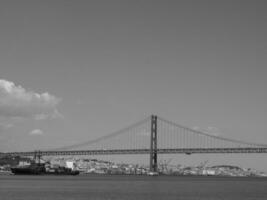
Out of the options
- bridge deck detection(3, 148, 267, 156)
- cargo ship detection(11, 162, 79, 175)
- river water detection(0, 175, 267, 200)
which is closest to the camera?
river water detection(0, 175, 267, 200)

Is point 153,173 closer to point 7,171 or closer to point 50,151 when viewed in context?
point 50,151

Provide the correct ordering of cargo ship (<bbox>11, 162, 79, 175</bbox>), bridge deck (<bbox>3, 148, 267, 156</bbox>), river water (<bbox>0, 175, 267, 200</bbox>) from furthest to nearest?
1. cargo ship (<bbox>11, 162, 79, 175</bbox>)
2. bridge deck (<bbox>3, 148, 267, 156</bbox>)
3. river water (<bbox>0, 175, 267, 200</bbox>)

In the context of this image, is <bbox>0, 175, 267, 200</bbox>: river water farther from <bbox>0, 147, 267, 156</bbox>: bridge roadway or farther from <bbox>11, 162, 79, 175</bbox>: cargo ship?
<bbox>11, 162, 79, 175</bbox>: cargo ship

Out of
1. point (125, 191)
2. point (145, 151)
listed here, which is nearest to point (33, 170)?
point (145, 151)

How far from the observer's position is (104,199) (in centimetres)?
4997

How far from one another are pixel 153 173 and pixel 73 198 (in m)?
74.2

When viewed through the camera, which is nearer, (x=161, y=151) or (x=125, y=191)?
(x=125, y=191)

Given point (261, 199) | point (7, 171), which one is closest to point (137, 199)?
point (261, 199)

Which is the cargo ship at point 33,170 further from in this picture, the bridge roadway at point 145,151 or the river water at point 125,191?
the river water at point 125,191

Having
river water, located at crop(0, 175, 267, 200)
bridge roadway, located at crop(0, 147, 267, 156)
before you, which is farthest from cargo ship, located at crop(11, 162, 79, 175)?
river water, located at crop(0, 175, 267, 200)

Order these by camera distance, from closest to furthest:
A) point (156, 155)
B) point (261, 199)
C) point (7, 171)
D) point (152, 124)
→ point (261, 199) < point (156, 155) < point (152, 124) < point (7, 171)

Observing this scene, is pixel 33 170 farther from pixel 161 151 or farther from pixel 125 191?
pixel 125 191

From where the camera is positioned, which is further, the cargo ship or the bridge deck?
the cargo ship

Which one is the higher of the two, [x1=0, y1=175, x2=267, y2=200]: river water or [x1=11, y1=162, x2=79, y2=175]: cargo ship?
[x1=11, y1=162, x2=79, y2=175]: cargo ship
